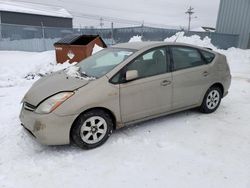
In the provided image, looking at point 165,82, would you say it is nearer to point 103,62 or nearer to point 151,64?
point 151,64

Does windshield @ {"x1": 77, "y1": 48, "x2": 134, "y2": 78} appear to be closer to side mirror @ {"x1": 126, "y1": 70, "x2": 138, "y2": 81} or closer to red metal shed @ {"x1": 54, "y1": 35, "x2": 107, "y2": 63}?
side mirror @ {"x1": 126, "y1": 70, "x2": 138, "y2": 81}

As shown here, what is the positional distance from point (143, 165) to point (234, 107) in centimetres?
319

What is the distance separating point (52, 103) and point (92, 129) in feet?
2.25

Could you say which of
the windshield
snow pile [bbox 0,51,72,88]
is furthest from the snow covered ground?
snow pile [bbox 0,51,72,88]

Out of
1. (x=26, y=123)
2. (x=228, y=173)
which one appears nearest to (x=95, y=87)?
(x=26, y=123)

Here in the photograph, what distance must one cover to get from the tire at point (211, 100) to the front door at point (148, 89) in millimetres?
987

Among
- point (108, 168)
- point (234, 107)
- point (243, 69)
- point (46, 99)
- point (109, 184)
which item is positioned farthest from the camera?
point (243, 69)

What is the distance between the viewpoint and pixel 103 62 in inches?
167

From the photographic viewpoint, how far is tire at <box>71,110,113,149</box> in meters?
3.38

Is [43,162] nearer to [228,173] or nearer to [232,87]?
[228,173]

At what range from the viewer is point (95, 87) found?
3480 mm

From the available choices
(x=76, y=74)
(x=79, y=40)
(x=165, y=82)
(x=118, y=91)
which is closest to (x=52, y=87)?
(x=76, y=74)

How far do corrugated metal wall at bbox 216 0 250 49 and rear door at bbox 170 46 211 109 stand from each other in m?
14.0

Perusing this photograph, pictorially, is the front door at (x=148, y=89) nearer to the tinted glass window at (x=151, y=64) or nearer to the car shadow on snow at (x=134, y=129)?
the tinted glass window at (x=151, y=64)
